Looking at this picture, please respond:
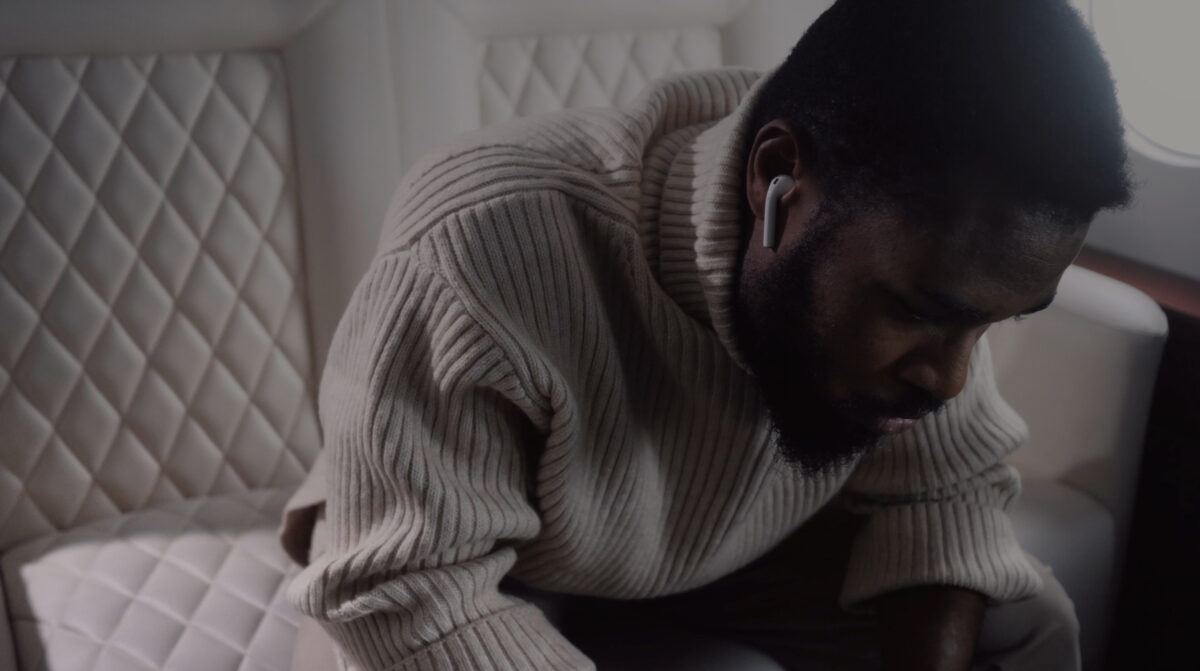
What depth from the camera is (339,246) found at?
1.18 meters

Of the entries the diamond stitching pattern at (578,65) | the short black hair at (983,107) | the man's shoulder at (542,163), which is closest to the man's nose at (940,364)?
the short black hair at (983,107)

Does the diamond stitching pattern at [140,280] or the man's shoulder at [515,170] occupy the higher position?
the man's shoulder at [515,170]

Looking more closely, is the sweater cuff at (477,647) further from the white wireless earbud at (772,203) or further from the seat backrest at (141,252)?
the seat backrest at (141,252)

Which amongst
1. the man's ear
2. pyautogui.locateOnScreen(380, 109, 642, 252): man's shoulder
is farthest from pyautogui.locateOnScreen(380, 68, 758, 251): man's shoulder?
the man's ear

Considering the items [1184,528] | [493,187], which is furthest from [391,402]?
[1184,528]

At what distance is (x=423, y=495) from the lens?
2.44 ft

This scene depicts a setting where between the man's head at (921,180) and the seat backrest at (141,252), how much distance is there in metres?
0.62

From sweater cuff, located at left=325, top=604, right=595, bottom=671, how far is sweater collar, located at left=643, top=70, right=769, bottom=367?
0.78 feet

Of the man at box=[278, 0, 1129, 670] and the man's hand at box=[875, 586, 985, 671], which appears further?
the man's hand at box=[875, 586, 985, 671]

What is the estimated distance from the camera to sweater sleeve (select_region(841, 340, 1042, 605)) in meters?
0.91

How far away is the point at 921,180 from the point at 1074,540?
2.01 ft

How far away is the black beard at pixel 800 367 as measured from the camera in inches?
28.1

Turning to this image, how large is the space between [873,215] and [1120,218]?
2.58 ft

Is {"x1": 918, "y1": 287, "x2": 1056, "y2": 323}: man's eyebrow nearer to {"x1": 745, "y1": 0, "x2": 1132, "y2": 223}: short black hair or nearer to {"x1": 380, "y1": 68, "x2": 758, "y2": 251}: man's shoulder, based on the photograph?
{"x1": 745, "y1": 0, "x2": 1132, "y2": 223}: short black hair
